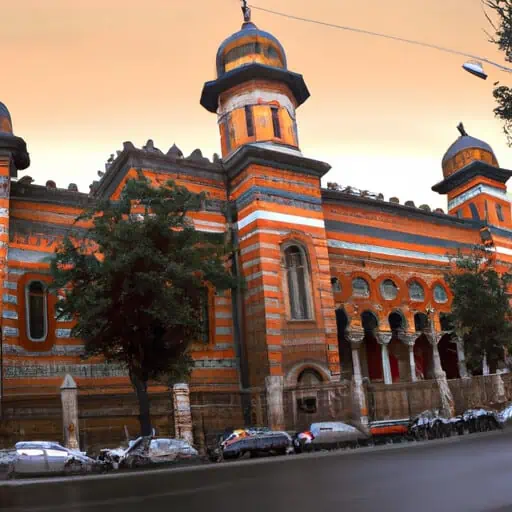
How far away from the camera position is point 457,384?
27.1 metres

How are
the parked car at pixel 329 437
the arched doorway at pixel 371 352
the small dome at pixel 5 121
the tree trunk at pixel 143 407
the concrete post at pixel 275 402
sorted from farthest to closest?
the arched doorway at pixel 371 352 < the small dome at pixel 5 121 < the concrete post at pixel 275 402 < the parked car at pixel 329 437 < the tree trunk at pixel 143 407

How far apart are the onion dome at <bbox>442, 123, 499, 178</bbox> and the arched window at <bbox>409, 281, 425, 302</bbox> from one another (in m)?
9.68

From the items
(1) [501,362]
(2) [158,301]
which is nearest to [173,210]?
(2) [158,301]

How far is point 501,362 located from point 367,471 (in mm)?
23534

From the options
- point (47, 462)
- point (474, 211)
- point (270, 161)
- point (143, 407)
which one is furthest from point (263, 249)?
point (474, 211)

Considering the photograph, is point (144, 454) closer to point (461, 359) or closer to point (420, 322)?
point (420, 322)

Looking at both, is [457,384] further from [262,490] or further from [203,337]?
[262,490]

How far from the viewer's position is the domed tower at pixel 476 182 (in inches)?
1511

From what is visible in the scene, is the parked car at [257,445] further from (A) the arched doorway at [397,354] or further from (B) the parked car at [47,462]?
(A) the arched doorway at [397,354]

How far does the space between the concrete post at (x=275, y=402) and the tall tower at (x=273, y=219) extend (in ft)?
0.38

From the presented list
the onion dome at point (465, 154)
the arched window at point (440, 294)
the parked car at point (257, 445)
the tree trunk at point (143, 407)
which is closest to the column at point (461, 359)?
the arched window at point (440, 294)

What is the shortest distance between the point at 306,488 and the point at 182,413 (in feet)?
42.5

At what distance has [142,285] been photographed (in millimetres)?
19031

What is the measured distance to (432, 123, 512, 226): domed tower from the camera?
Answer: 38.4m
